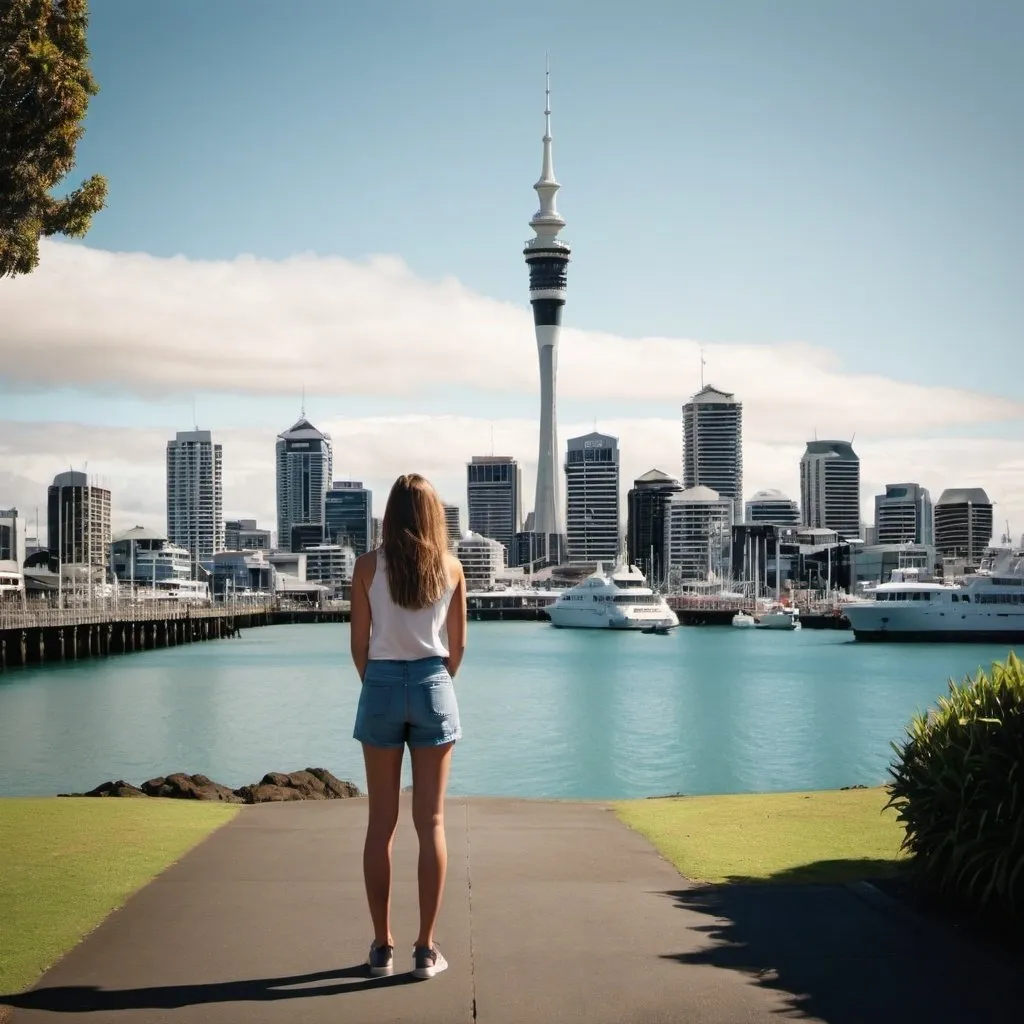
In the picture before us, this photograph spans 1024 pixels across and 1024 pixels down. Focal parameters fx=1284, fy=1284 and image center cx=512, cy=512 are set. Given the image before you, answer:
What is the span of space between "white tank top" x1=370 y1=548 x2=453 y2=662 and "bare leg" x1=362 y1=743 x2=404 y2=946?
462mm

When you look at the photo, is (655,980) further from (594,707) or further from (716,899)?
(594,707)

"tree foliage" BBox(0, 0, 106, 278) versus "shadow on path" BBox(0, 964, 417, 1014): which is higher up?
"tree foliage" BBox(0, 0, 106, 278)

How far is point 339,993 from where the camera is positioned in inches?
226

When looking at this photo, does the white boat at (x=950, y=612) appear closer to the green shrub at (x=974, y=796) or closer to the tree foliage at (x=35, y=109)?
the tree foliage at (x=35, y=109)

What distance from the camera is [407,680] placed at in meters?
6.18

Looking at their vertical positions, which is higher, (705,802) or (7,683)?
(705,802)

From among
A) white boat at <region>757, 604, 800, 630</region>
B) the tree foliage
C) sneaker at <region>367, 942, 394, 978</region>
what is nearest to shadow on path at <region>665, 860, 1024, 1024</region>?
sneaker at <region>367, 942, 394, 978</region>

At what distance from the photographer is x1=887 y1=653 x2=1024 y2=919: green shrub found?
23.2ft

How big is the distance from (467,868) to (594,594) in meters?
136

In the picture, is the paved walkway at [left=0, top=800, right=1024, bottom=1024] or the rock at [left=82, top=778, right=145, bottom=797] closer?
the paved walkway at [left=0, top=800, right=1024, bottom=1024]

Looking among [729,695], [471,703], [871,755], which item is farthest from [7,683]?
[871,755]

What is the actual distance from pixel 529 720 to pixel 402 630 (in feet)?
137

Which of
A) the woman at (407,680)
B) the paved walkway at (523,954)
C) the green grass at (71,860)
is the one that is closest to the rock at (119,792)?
the green grass at (71,860)

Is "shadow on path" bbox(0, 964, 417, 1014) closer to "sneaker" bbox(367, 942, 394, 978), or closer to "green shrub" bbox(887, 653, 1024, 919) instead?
"sneaker" bbox(367, 942, 394, 978)
